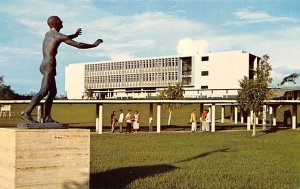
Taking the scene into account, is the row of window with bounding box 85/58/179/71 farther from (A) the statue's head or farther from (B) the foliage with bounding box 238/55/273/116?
(A) the statue's head

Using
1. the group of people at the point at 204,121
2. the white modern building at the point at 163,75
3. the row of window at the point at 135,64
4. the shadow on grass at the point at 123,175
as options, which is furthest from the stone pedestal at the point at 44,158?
the row of window at the point at 135,64

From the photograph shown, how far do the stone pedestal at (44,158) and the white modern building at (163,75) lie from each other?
2462 inches

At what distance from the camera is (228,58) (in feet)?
258

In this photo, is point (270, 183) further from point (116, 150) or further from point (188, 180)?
point (116, 150)

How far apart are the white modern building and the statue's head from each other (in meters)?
62.2

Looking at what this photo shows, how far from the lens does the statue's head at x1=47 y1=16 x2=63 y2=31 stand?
8195 mm

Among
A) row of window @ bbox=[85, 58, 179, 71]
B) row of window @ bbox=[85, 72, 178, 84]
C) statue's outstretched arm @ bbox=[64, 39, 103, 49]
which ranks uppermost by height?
row of window @ bbox=[85, 58, 179, 71]

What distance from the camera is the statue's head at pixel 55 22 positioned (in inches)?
323

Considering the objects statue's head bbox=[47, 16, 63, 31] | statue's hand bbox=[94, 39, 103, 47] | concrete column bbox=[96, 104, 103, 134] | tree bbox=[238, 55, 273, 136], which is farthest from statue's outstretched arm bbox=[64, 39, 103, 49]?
concrete column bbox=[96, 104, 103, 134]

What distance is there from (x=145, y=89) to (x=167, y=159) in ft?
246

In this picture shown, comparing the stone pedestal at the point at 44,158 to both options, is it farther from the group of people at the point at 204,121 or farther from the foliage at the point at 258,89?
the group of people at the point at 204,121

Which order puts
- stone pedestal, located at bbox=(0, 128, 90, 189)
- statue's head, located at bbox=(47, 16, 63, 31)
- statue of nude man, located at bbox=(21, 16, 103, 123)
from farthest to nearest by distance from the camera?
1. statue's head, located at bbox=(47, 16, 63, 31)
2. statue of nude man, located at bbox=(21, 16, 103, 123)
3. stone pedestal, located at bbox=(0, 128, 90, 189)

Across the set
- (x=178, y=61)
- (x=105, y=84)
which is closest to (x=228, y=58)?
(x=178, y=61)

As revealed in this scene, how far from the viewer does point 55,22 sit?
8211 millimetres
